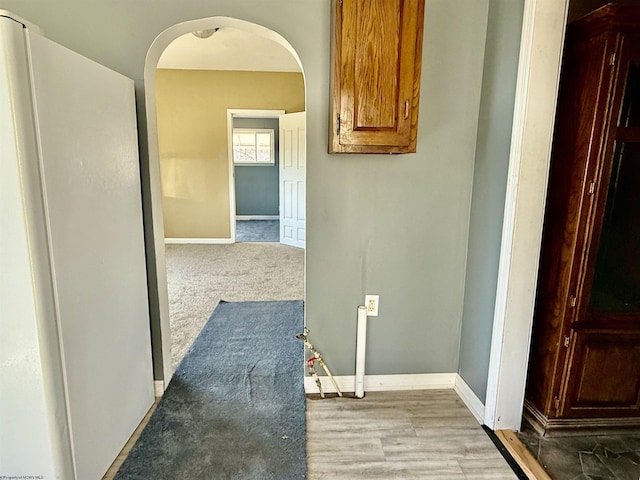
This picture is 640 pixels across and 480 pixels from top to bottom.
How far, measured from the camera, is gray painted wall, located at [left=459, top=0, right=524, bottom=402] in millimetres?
1756

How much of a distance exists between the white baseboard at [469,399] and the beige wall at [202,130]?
4.76 metres

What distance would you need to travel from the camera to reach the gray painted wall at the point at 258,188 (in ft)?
31.0

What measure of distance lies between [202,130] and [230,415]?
4.99 m

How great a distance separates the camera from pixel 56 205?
1.26 m

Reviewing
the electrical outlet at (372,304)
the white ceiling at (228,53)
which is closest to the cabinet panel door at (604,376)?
the electrical outlet at (372,304)

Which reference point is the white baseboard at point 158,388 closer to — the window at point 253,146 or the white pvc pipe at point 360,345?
the white pvc pipe at point 360,345

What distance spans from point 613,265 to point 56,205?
2.30 meters

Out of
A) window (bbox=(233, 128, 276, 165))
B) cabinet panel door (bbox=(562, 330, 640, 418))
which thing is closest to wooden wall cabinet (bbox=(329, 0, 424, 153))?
cabinet panel door (bbox=(562, 330, 640, 418))

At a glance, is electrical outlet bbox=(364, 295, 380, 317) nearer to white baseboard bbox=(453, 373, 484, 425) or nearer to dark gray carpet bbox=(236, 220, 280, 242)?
white baseboard bbox=(453, 373, 484, 425)

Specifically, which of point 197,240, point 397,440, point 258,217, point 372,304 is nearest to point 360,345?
point 372,304

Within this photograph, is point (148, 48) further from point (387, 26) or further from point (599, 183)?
point (599, 183)

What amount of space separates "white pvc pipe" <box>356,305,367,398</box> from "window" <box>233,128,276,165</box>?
305 inches

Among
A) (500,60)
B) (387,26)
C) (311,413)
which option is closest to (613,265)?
(500,60)

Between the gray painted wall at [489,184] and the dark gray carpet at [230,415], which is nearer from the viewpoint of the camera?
the dark gray carpet at [230,415]
